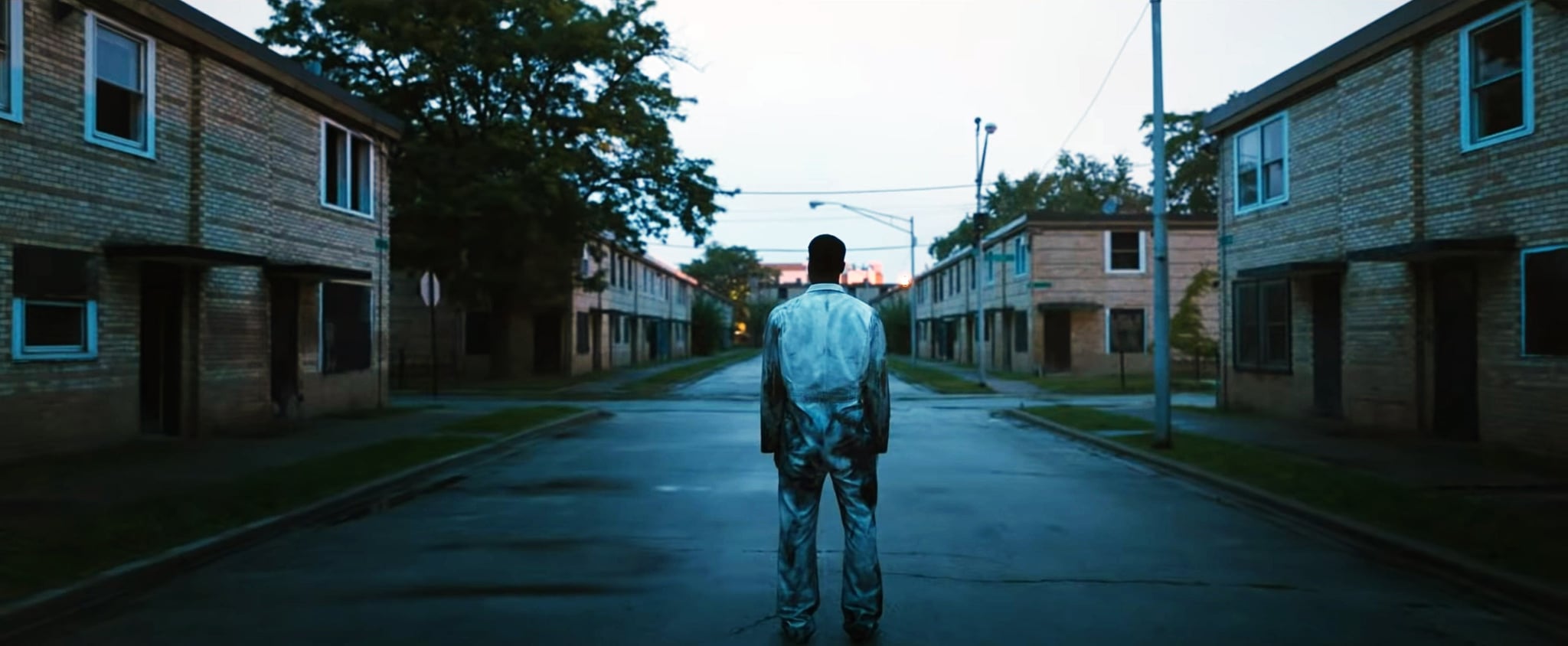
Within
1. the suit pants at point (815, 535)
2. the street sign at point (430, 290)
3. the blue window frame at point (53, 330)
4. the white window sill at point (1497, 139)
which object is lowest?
the suit pants at point (815, 535)

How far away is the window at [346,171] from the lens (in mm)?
19734

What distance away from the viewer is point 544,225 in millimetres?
30812

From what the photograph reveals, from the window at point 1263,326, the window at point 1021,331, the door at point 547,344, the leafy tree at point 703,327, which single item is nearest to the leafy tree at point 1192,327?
the window at point 1021,331

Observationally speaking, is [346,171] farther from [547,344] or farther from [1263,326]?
[547,344]

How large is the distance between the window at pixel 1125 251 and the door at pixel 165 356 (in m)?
28.6

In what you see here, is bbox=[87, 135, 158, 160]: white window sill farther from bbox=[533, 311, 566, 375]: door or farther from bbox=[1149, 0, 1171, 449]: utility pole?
bbox=[533, 311, 566, 375]: door

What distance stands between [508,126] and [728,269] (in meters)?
95.8

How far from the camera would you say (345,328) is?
20438 millimetres

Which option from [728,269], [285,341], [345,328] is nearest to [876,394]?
[285,341]

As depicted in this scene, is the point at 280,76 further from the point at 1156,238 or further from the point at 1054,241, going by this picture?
the point at 1054,241

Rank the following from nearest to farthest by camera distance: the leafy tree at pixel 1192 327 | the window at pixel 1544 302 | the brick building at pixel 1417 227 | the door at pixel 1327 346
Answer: the window at pixel 1544 302
the brick building at pixel 1417 227
the door at pixel 1327 346
the leafy tree at pixel 1192 327

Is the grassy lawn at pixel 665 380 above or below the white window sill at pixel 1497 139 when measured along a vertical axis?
below

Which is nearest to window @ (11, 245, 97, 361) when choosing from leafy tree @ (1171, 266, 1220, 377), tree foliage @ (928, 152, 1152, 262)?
leafy tree @ (1171, 266, 1220, 377)

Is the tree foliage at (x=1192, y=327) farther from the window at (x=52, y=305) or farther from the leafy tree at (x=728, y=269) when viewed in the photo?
the leafy tree at (x=728, y=269)
